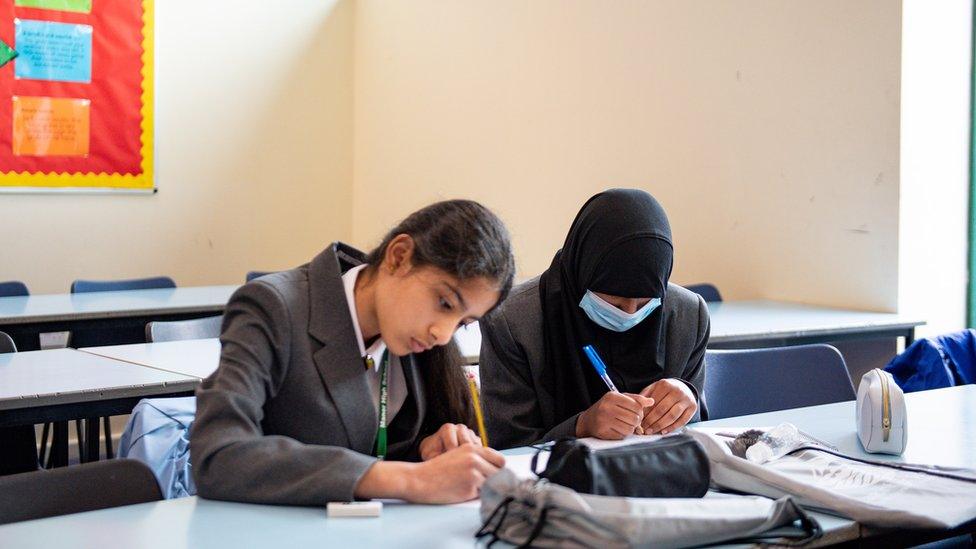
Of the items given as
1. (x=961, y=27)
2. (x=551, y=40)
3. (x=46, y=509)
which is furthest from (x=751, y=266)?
(x=46, y=509)

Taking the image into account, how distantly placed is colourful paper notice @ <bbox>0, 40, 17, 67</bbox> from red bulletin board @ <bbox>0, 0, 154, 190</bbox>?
16 millimetres

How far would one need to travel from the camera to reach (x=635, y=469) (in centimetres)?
128

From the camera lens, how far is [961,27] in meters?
3.52

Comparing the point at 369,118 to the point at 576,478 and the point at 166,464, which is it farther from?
the point at 576,478

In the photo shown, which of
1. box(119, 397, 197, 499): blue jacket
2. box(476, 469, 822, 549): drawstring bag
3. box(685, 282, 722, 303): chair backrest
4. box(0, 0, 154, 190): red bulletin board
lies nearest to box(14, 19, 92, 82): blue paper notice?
box(0, 0, 154, 190): red bulletin board

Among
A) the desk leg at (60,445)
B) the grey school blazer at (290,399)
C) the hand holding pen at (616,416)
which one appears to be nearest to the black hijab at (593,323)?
the hand holding pen at (616,416)

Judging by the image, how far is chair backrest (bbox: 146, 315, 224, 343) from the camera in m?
3.09

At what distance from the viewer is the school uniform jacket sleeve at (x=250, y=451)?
51.1 inches

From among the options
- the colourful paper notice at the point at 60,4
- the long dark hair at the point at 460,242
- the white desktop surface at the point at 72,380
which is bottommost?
the white desktop surface at the point at 72,380

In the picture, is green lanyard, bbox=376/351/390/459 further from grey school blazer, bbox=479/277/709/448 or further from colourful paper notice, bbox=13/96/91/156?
colourful paper notice, bbox=13/96/91/156

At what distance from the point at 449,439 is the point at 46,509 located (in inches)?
22.2

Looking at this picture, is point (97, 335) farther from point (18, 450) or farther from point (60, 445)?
point (18, 450)

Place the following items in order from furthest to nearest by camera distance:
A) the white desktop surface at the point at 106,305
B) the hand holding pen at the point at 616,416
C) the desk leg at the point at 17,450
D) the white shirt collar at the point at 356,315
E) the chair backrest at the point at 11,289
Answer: the chair backrest at the point at 11,289, the white desktop surface at the point at 106,305, the desk leg at the point at 17,450, the hand holding pen at the point at 616,416, the white shirt collar at the point at 356,315

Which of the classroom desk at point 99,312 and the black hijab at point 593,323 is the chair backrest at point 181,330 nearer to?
the classroom desk at point 99,312
